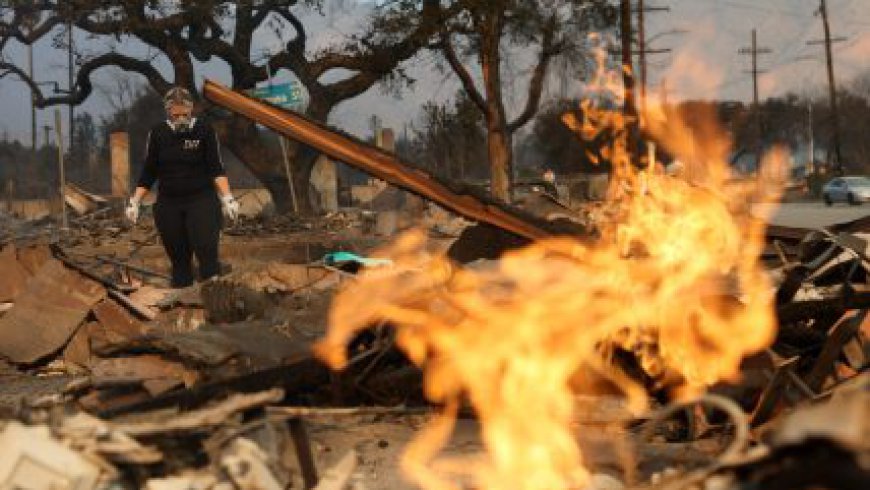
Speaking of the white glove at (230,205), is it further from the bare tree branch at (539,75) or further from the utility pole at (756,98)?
the utility pole at (756,98)

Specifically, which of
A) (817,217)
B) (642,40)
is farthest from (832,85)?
(817,217)

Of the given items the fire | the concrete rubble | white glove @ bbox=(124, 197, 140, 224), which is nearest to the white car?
the concrete rubble

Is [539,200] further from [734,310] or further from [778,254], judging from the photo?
[734,310]

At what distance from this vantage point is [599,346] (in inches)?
176

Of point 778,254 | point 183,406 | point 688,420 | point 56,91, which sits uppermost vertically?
point 56,91

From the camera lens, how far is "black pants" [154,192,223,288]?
24.8 feet

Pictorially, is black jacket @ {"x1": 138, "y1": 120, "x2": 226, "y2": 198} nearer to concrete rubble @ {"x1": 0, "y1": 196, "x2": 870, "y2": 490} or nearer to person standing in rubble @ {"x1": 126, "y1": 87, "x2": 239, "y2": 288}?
person standing in rubble @ {"x1": 126, "y1": 87, "x2": 239, "y2": 288}

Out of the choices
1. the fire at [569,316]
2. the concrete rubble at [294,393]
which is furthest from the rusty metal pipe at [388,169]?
the concrete rubble at [294,393]

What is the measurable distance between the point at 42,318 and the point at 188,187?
1.61 meters

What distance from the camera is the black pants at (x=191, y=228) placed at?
7551 mm

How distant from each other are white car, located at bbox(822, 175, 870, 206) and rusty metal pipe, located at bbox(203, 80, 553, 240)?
35.2m

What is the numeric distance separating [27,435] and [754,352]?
3.06 m

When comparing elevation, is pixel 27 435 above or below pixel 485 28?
below

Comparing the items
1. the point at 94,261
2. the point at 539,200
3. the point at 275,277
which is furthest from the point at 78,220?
the point at 539,200
